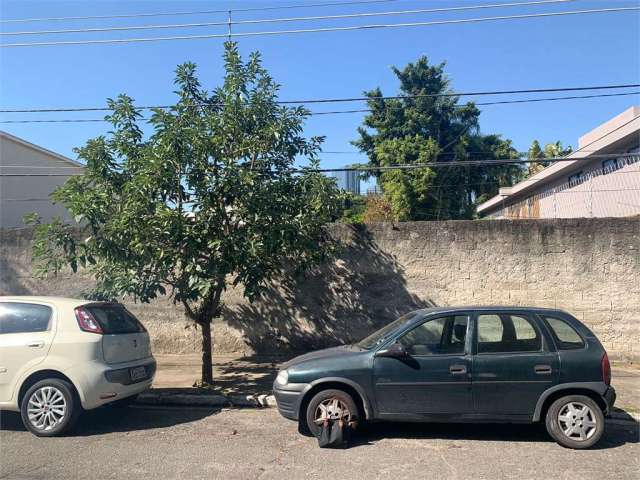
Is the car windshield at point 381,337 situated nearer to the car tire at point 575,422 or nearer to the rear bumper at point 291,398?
the rear bumper at point 291,398

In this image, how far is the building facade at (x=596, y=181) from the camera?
55.6 feet

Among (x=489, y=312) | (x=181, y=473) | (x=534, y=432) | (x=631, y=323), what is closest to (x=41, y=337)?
(x=181, y=473)

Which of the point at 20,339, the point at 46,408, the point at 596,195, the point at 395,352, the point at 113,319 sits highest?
the point at 596,195

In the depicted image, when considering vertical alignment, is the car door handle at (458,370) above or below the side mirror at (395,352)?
below

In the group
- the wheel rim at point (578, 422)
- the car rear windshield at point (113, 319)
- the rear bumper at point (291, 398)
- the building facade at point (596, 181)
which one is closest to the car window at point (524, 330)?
the wheel rim at point (578, 422)

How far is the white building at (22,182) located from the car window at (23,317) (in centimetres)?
1355

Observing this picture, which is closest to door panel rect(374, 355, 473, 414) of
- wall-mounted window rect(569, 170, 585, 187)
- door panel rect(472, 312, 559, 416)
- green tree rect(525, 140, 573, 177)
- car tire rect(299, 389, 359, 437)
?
door panel rect(472, 312, 559, 416)

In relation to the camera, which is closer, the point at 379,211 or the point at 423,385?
the point at 423,385

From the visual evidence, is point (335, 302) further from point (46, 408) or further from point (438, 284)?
point (46, 408)

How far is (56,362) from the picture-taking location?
579cm

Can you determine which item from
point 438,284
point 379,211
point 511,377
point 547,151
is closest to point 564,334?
point 511,377

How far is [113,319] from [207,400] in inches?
74.5

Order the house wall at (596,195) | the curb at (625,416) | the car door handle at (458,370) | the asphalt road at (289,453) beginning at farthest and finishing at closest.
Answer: the house wall at (596,195) → the curb at (625,416) → the car door handle at (458,370) → the asphalt road at (289,453)

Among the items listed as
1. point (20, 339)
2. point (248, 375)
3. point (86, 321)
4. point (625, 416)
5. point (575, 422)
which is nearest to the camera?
point (575, 422)
